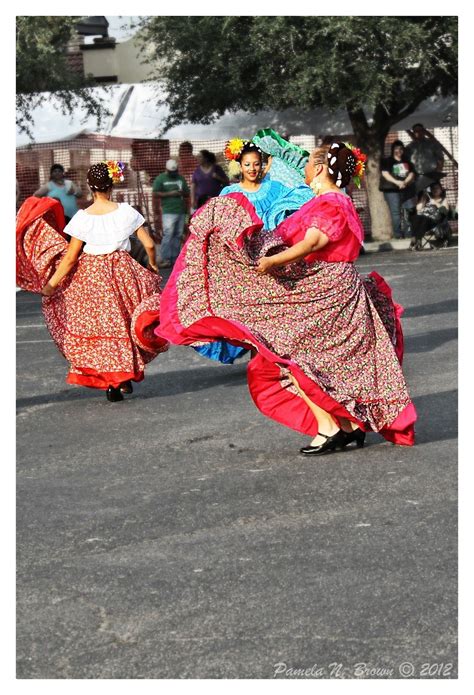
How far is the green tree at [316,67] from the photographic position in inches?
923

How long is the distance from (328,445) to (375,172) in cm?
1789

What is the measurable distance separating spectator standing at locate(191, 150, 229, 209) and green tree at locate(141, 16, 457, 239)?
197 cm

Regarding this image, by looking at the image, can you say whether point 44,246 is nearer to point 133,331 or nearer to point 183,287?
point 133,331

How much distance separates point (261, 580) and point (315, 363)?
2508 mm

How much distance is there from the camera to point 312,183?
8219 millimetres

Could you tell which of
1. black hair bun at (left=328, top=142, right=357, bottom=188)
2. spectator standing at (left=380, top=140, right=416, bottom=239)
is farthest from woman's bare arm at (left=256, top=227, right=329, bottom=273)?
spectator standing at (left=380, top=140, right=416, bottom=239)

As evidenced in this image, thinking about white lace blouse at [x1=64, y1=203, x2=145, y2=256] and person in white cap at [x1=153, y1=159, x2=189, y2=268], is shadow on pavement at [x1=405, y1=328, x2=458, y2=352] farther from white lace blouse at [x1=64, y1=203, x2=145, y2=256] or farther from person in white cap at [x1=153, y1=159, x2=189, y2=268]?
person in white cap at [x1=153, y1=159, x2=189, y2=268]

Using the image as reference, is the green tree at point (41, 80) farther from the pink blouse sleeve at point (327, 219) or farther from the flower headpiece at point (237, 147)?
the pink blouse sleeve at point (327, 219)


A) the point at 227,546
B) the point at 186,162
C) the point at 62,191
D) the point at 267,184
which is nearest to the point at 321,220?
the point at 227,546

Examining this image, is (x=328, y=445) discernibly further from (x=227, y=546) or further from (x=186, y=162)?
(x=186, y=162)

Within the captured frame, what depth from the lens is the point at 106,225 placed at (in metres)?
10.7

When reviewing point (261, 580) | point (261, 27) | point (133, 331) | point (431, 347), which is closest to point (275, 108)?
point (261, 27)

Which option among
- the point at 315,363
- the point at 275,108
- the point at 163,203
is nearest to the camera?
the point at 315,363
